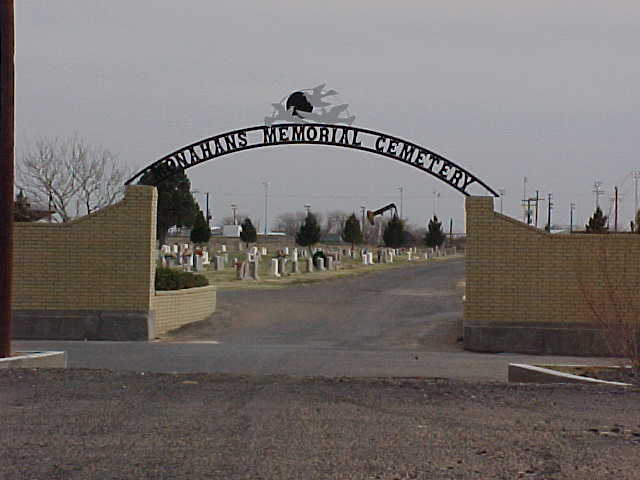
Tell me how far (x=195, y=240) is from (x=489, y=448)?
2352 inches

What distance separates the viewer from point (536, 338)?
18.1 metres

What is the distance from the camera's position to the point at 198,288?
76.3 ft

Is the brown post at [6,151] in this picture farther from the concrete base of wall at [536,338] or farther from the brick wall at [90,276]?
the concrete base of wall at [536,338]

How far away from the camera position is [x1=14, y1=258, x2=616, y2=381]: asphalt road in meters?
14.8

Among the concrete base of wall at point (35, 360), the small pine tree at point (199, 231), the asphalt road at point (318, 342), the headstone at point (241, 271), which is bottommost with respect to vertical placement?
the asphalt road at point (318, 342)

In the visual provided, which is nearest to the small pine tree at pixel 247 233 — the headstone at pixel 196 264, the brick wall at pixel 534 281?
the headstone at pixel 196 264

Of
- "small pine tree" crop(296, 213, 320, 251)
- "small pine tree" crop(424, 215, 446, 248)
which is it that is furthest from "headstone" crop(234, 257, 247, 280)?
"small pine tree" crop(424, 215, 446, 248)

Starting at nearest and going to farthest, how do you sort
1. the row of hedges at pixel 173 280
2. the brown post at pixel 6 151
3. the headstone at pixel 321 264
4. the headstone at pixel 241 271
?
the brown post at pixel 6 151, the row of hedges at pixel 173 280, the headstone at pixel 241 271, the headstone at pixel 321 264

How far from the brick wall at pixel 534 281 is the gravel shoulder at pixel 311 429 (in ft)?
23.1

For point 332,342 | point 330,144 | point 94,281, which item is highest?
point 330,144

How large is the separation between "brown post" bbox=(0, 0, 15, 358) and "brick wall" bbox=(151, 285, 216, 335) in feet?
20.1

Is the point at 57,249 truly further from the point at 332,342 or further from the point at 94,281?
Result: the point at 332,342

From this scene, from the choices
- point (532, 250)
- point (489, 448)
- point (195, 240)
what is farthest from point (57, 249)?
point (195, 240)

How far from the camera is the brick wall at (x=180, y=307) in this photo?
66.7 feet
